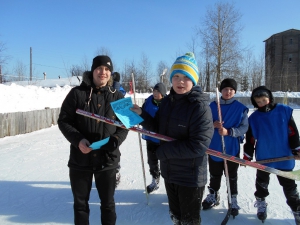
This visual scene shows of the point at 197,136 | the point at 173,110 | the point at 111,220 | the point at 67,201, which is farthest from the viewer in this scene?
the point at 67,201

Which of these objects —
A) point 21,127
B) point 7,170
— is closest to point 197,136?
point 7,170

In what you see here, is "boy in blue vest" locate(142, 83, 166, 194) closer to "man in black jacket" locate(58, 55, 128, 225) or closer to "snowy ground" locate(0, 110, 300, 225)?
"snowy ground" locate(0, 110, 300, 225)

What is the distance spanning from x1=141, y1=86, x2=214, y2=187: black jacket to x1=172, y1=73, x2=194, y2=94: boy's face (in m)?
0.05

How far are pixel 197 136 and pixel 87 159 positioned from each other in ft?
3.48

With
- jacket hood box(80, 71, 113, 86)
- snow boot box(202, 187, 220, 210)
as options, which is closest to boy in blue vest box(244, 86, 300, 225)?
snow boot box(202, 187, 220, 210)

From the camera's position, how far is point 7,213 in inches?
122

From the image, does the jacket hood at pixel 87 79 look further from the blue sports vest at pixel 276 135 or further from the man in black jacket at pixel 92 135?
the blue sports vest at pixel 276 135

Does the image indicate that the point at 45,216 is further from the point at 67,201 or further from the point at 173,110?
the point at 173,110

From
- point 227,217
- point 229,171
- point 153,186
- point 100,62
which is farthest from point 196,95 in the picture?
Result: point 153,186

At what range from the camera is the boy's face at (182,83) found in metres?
2.02

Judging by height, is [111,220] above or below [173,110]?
below

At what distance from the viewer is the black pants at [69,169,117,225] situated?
222cm

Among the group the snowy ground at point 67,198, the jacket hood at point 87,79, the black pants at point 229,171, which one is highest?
the jacket hood at point 87,79

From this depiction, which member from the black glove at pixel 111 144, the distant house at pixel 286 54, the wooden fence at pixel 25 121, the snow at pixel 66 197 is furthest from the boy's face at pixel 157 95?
the distant house at pixel 286 54
